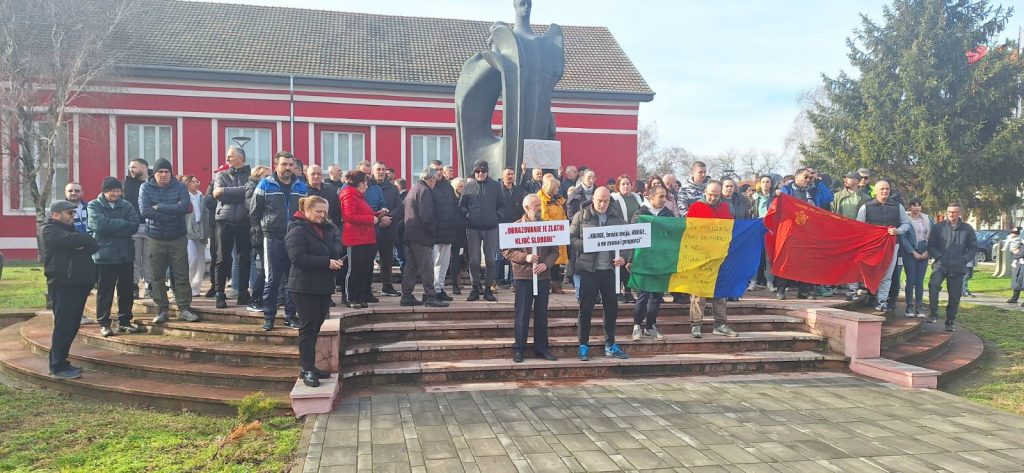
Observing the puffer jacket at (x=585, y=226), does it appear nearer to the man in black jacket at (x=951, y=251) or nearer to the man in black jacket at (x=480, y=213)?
the man in black jacket at (x=480, y=213)

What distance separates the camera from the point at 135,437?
4922mm

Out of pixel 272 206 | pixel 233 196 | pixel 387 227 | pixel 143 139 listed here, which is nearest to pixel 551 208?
pixel 387 227

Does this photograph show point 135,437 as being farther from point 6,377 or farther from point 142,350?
point 6,377

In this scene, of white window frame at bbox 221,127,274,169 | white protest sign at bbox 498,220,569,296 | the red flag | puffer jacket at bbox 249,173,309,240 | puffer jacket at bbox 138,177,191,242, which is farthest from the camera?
white window frame at bbox 221,127,274,169

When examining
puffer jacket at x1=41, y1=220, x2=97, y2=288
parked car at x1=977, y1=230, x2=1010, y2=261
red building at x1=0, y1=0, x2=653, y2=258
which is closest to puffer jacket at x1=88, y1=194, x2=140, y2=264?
puffer jacket at x1=41, y1=220, x2=97, y2=288

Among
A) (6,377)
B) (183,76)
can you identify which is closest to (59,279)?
(6,377)

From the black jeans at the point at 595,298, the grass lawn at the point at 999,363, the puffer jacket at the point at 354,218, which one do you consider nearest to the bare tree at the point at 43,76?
the puffer jacket at the point at 354,218

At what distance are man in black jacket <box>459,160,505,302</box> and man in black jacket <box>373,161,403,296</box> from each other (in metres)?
1.20

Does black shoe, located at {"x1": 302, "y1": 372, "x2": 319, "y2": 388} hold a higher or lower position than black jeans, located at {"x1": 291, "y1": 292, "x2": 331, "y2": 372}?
lower

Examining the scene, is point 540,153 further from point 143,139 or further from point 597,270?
point 143,139

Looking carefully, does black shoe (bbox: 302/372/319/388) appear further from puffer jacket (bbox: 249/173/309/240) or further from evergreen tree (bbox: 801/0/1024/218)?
evergreen tree (bbox: 801/0/1024/218)

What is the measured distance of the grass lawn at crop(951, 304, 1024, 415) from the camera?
20.5 feet

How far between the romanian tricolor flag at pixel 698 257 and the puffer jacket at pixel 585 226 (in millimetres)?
732

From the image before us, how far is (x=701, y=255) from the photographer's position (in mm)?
7828
